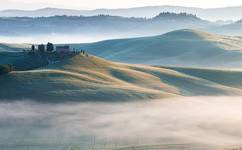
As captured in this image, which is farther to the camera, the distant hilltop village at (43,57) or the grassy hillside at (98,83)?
the distant hilltop village at (43,57)

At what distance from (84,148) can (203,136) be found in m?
24.4

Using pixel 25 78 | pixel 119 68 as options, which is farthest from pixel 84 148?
pixel 119 68

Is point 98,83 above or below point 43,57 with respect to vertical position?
above

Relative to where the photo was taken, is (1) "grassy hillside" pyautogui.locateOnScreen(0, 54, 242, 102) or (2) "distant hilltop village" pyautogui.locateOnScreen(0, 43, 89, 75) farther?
(2) "distant hilltop village" pyautogui.locateOnScreen(0, 43, 89, 75)

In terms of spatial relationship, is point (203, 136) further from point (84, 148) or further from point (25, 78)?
point (25, 78)

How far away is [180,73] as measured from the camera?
630ft

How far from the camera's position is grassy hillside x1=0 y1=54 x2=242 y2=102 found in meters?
130

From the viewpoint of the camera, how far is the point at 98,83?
14375 centimetres

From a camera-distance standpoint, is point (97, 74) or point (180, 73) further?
point (180, 73)

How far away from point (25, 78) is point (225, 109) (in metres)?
52.9

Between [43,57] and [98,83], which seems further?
[43,57]

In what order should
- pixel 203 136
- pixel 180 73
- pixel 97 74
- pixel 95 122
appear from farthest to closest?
pixel 180 73, pixel 97 74, pixel 95 122, pixel 203 136

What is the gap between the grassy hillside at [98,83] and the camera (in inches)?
5138

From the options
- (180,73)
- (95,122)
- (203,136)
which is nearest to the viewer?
(203,136)
